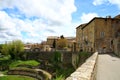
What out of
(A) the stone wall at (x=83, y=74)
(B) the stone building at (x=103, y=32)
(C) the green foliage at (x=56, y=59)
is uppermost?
(B) the stone building at (x=103, y=32)

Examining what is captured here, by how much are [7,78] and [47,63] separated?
57.8 feet

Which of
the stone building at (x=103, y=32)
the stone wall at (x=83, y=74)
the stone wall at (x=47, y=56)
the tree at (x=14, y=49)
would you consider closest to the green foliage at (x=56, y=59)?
the stone wall at (x=47, y=56)

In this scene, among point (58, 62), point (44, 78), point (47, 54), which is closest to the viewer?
point (44, 78)

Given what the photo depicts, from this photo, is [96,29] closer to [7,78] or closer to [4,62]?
[7,78]

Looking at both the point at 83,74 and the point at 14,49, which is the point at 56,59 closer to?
the point at 14,49

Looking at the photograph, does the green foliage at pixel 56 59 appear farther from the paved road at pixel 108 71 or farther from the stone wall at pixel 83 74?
the stone wall at pixel 83 74

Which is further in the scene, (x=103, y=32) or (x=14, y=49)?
(x=14, y=49)

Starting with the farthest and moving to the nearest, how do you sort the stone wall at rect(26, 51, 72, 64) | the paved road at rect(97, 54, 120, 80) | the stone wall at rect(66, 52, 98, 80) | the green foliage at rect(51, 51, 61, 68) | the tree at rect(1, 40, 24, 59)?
1. the tree at rect(1, 40, 24, 59)
2. the green foliage at rect(51, 51, 61, 68)
3. the stone wall at rect(26, 51, 72, 64)
4. the paved road at rect(97, 54, 120, 80)
5. the stone wall at rect(66, 52, 98, 80)

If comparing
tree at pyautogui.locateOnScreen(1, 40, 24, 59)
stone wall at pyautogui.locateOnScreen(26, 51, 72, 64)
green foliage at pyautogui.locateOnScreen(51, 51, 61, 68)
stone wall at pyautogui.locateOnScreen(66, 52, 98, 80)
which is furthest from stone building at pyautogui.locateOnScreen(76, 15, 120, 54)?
stone wall at pyautogui.locateOnScreen(66, 52, 98, 80)

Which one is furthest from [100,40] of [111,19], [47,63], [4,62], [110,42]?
[4,62]

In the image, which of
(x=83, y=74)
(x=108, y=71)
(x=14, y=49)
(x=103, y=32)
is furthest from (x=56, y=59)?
(x=83, y=74)

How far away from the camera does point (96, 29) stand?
55.5 meters

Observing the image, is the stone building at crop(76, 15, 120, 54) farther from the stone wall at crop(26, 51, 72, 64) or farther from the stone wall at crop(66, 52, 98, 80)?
the stone wall at crop(66, 52, 98, 80)

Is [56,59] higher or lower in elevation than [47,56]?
lower
